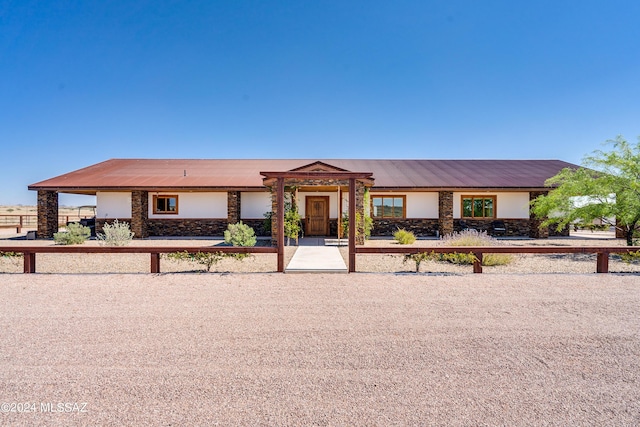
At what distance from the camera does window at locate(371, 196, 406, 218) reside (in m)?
17.8

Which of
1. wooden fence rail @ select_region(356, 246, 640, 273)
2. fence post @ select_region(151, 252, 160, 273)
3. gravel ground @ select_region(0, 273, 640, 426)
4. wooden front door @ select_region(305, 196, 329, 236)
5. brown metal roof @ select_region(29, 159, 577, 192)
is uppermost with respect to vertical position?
brown metal roof @ select_region(29, 159, 577, 192)

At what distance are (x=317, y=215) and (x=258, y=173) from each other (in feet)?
17.2

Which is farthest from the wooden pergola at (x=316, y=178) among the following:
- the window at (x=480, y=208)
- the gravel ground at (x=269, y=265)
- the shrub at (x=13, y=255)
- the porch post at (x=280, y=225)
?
the window at (x=480, y=208)

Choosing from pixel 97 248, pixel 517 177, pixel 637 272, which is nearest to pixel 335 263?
pixel 97 248

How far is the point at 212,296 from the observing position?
19.6 feet

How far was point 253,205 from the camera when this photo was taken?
17.8 metres

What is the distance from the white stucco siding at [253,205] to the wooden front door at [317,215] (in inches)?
94.1

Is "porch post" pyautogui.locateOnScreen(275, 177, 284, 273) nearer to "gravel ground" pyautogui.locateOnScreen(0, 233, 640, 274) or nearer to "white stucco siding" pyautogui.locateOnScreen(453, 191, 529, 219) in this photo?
"gravel ground" pyautogui.locateOnScreen(0, 233, 640, 274)

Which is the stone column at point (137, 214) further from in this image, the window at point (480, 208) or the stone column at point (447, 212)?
the window at point (480, 208)

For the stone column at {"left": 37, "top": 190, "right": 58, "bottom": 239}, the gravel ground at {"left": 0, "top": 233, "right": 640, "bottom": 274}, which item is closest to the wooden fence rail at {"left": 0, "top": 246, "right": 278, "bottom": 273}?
the gravel ground at {"left": 0, "top": 233, "right": 640, "bottom": 274}

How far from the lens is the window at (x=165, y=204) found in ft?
58.0

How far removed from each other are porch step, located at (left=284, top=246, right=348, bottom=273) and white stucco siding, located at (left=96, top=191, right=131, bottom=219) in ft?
41.0

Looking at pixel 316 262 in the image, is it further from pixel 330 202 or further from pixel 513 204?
pixel 513 204

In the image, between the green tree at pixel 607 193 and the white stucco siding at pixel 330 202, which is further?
the white stucco siding at pixel 330 202
